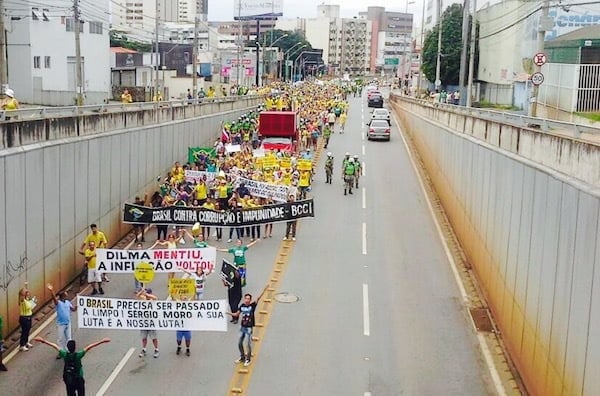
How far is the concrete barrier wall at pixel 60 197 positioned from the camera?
53.5 feet

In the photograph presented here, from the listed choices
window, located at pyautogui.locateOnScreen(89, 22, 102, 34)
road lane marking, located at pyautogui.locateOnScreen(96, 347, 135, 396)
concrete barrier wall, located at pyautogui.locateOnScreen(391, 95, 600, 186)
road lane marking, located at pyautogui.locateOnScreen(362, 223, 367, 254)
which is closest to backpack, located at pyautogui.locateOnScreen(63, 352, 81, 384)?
road lane marking, located at pyautogui.locateOnScreen(96, 347, 135, 396)

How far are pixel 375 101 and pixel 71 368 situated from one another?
6899cm

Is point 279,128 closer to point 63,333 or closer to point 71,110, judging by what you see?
point 71,110

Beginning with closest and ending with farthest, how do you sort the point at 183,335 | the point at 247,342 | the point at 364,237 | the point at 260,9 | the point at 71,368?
the point at 71,368, the point at 247,342, the point at 183,335, the point at 364,237, the point at 260,9

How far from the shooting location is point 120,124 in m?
25.7

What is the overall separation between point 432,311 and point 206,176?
12689 millimetres

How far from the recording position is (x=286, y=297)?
1880 centimetres

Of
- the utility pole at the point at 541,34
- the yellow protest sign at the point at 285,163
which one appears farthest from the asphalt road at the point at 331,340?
the yellow protest sign at the point at 285,163

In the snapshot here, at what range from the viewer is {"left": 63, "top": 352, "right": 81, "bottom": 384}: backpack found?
40.3ft

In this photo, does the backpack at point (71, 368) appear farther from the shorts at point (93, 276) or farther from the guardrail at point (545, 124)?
the guardrail at point (545, 124)

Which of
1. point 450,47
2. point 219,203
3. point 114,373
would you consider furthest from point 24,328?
point 450,47

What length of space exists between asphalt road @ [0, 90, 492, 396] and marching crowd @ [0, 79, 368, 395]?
561mm

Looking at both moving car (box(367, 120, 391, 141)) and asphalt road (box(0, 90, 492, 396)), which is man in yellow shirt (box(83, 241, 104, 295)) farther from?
moving car (box(367, 120, 391, 141))

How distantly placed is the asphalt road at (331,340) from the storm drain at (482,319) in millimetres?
273
